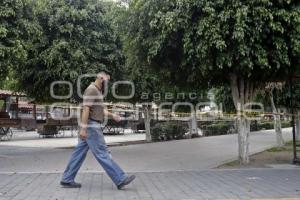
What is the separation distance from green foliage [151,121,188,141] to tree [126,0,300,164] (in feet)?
42.6

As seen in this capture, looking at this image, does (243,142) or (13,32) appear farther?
(13,32)

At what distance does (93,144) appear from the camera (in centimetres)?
877

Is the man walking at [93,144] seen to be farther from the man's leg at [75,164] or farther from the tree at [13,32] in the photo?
the tree at [13,32]

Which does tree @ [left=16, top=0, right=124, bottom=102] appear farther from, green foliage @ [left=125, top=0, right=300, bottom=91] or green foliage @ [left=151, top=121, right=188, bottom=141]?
green foliage @ [left=151, top=121, right=188, bottom=141]

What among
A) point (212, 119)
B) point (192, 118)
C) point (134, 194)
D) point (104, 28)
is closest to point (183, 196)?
point (134, 194)

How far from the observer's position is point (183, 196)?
817 centimetres

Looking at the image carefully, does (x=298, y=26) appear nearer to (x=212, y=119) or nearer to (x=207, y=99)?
(x=207, y=99)

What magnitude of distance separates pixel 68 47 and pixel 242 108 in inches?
290

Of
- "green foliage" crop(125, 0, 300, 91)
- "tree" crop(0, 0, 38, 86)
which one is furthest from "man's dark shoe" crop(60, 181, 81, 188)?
"tree" crop(0, 0, 38, 86)

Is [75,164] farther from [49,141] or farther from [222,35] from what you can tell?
[49,141]

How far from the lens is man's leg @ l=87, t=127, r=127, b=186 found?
28.2 ft

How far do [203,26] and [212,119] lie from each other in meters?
28.2

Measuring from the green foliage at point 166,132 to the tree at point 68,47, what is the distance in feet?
22.9

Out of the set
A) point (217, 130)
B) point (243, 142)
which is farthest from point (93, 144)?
point (217, 130)
